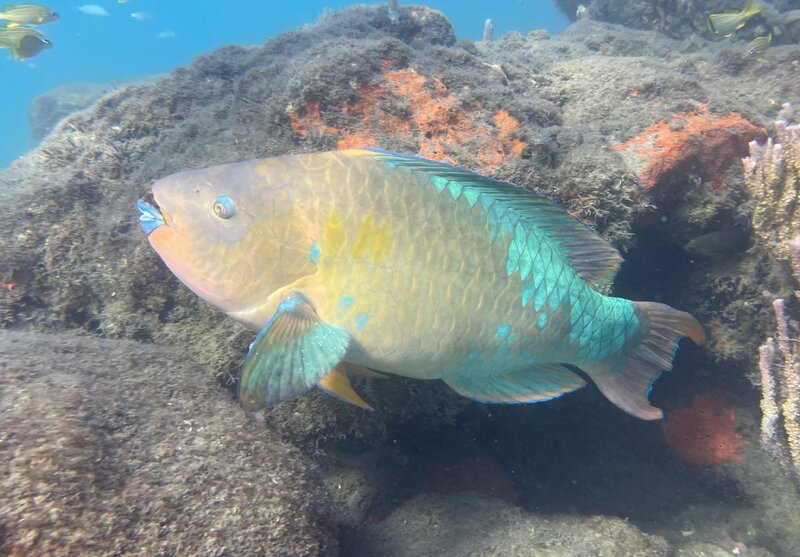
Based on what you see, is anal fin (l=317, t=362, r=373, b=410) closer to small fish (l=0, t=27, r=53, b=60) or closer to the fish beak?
the fish beak

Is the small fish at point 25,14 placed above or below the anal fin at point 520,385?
above

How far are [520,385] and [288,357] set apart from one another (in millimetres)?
1164

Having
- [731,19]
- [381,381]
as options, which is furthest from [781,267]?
[731,19]

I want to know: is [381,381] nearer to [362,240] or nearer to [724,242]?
[362,240]

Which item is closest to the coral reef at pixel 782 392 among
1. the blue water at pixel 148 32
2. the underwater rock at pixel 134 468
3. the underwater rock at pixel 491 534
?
the underwater rock at pixel 491 534

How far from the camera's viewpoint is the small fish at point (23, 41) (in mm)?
7801

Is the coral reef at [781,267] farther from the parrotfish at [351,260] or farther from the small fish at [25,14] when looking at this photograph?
the small fish at [25,14]

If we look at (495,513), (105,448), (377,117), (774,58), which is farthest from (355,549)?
(774,58)

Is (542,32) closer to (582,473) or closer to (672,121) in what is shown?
(672,121)

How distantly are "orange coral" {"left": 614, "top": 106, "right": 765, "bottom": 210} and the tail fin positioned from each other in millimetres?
1420

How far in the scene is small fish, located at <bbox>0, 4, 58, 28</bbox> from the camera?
8.37 metres

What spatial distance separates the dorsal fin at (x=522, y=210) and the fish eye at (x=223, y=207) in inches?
21.4

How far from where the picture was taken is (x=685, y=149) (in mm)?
3504

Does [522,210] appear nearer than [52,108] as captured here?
Yes
